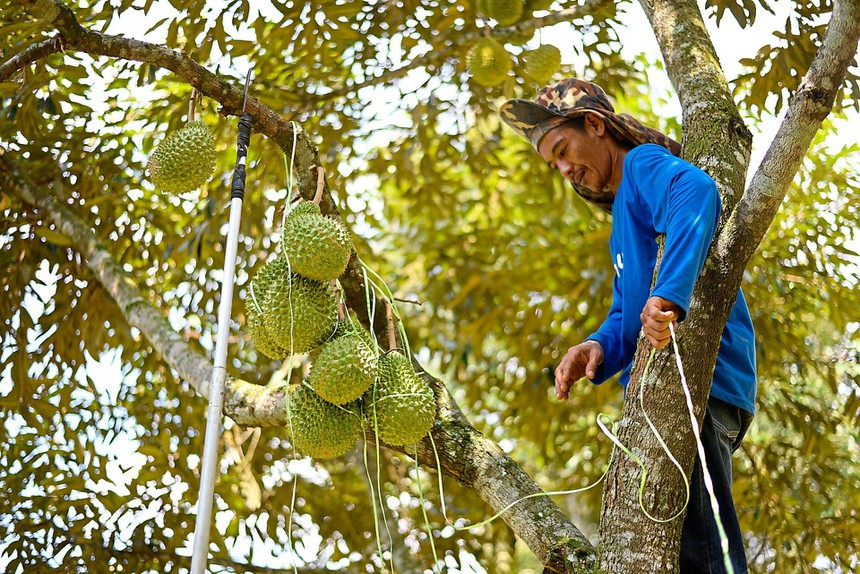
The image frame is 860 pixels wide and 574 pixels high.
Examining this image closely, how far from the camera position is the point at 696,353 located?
1.72 m

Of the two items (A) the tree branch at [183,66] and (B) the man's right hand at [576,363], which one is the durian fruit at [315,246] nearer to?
(A) the tree branch at [183,66]

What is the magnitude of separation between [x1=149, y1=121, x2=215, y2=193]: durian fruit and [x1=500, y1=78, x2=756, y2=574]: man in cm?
82

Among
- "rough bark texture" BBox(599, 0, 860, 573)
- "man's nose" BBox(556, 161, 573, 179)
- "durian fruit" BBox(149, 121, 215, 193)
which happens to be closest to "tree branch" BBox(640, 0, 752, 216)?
"rough bark texture" BBox(599, 0, 860, 573)

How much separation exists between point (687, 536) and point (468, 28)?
236 cm

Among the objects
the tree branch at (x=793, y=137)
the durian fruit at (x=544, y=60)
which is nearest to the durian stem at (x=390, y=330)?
the tree branch at (x=793, y=137)

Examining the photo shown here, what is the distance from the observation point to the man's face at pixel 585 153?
222 centimetres

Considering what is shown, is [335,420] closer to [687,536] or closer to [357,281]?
[357,281]

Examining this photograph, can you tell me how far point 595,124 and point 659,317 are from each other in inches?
31.5

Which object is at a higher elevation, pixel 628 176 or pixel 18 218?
pixel 18 218

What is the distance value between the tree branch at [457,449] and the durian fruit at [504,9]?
1289 mm

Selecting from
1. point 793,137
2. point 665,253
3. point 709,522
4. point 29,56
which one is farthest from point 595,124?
point 29,56

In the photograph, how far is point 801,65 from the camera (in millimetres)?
3191

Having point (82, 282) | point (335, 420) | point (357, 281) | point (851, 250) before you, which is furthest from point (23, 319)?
point (851, 250)

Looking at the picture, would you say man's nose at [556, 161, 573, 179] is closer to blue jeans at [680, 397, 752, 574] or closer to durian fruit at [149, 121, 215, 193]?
blue jeans at [680, 397, 752, 574]
